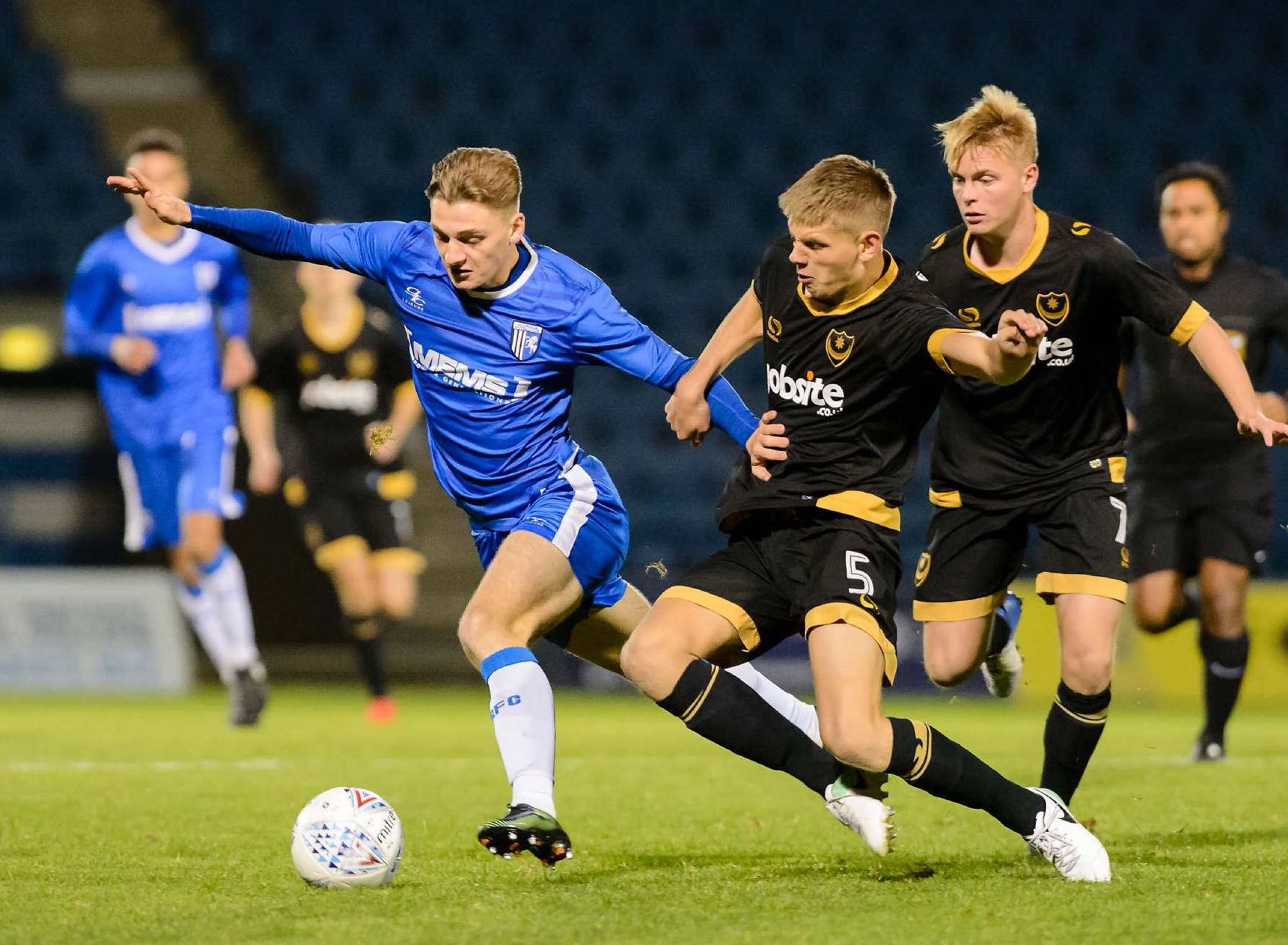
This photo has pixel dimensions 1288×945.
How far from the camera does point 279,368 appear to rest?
1043cm

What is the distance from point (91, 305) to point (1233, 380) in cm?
652

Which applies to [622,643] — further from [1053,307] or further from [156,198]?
[156,198]

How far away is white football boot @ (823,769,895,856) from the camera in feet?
14.5

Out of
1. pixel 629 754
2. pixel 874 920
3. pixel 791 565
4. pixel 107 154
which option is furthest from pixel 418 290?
pixel 107 154

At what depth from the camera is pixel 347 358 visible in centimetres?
1030

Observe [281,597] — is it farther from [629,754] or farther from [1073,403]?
[1073,403]

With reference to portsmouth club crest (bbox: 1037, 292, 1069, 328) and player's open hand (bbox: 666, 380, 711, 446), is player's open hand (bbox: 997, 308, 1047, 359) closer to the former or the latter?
player's open hand (bbox: 666, 380, 711, 446)

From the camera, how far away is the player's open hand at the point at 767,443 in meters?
4.25

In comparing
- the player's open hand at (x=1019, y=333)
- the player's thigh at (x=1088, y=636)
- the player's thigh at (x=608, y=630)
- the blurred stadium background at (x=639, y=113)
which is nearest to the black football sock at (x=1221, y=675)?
the player's thigh at (x=1088, y=636)

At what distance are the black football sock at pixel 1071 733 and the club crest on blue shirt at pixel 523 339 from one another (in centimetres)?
178

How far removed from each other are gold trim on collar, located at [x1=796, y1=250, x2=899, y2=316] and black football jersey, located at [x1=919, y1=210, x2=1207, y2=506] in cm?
40

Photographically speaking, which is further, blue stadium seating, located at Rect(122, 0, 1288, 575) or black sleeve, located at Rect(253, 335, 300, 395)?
blue stadium seating, located at Rect(122, 0, 1288, 575)

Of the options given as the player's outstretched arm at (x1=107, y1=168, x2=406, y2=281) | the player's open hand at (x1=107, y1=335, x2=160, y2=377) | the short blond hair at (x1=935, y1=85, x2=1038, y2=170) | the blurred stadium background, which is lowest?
the player's open hand at (x1=107, y1=335, x2=160, y2=377)

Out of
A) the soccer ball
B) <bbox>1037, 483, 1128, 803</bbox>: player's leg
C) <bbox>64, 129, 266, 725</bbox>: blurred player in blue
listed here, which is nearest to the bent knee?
<bbox>1037, 483, 1128, 803</bbox>: player's leg
